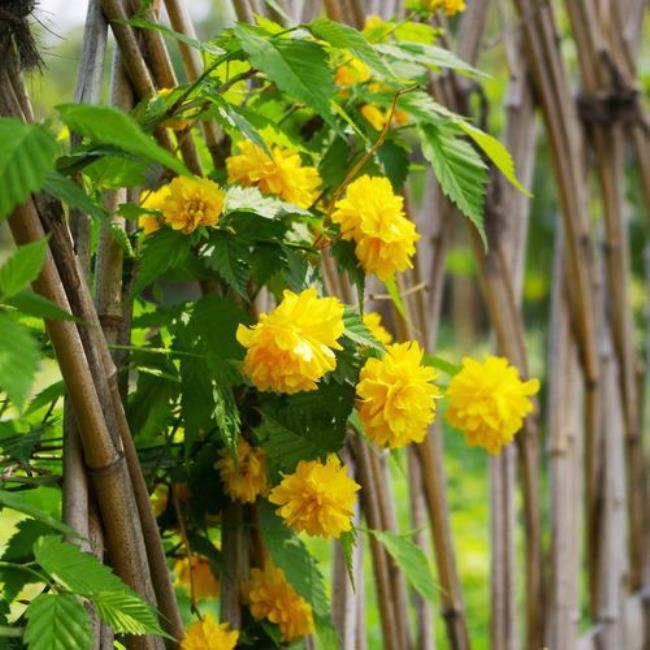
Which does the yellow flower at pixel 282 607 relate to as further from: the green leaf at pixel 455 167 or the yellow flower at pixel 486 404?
the green leaf at pixel 455 167

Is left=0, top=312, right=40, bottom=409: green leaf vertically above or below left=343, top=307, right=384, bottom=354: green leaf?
above

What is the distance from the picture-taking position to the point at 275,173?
3.21 feet

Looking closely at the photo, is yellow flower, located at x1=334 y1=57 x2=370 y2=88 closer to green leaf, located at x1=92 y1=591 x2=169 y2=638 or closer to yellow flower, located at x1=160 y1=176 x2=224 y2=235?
yellow flower, located at x1=160 y1=176 x2=224 y2=235

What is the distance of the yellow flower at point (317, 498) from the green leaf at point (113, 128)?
1.11 feet

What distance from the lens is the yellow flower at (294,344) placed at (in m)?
0.84

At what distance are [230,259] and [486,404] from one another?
1.07 feet

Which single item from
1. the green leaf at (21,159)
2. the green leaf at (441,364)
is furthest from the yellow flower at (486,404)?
the green leaf at (21,159)

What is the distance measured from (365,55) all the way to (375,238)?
0.57 feet

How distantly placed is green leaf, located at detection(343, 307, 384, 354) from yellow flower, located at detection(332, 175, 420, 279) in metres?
0.05

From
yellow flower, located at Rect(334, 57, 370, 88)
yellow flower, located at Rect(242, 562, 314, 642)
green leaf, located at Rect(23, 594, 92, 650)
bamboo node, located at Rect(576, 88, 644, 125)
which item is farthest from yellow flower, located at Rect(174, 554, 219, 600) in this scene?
bamboo node, located at Rect(576, 88, 644, 125)

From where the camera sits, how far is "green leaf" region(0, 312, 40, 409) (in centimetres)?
63

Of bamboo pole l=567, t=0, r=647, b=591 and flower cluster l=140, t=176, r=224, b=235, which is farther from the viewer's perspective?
bamboo pole l=567, t=0, r=647, b=591

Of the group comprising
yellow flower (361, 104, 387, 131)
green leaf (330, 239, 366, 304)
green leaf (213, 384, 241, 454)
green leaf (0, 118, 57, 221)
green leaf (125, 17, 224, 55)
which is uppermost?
green leaf (125, 17, 224, 55)

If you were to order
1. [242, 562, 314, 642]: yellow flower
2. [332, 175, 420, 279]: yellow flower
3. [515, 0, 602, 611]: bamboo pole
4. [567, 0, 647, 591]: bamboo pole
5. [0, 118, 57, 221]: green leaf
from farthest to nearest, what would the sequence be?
[567, 0, 647, 591]: bamboo pole
[515, 0, 602, 611]: bamboo pole
[242, 562, 314, 642]: yellow flower
[332, 175, 420, 279]: yellow flower
[0, 118, 57, 221]: green leaf
